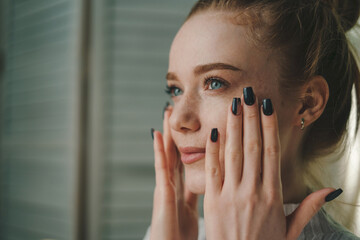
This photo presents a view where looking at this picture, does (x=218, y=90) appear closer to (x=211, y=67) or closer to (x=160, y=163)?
(x=211, y=67)

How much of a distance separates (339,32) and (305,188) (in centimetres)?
42

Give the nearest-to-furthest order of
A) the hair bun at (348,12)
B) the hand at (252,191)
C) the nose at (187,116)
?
the hand at (252,191)
the nose at (187,116)
the hair bun at (348,12)

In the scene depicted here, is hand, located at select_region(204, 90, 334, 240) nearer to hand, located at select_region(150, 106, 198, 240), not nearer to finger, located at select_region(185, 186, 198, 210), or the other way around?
hand, located at select_region(150, 106, 198, 240)

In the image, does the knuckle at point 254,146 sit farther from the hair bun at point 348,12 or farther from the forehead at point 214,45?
the hair bun at point 348,12

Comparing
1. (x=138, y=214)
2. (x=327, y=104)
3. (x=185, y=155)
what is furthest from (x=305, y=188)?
(x=138, y=214)

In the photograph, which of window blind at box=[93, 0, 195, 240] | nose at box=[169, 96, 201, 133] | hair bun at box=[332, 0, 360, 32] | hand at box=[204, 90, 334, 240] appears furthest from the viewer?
window blind at box=[93, 0, 195, 240]

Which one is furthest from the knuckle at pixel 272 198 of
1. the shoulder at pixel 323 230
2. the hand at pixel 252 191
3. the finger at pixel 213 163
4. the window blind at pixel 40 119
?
the window blind at pixel 40 119

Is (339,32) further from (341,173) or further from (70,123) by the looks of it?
(70,123)

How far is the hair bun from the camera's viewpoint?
832 mm

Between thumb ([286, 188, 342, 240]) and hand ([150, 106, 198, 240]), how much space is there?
371 millimetres

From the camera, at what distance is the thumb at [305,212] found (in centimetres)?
63

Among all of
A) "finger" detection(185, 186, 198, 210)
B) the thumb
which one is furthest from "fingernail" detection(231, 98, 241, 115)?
"finger" detection(185, 186, 198, 210)

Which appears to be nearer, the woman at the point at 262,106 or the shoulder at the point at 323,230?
the woman at the point at 262,106

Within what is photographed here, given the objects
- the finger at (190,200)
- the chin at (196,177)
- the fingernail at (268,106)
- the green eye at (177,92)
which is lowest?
the finger at (190,200)
